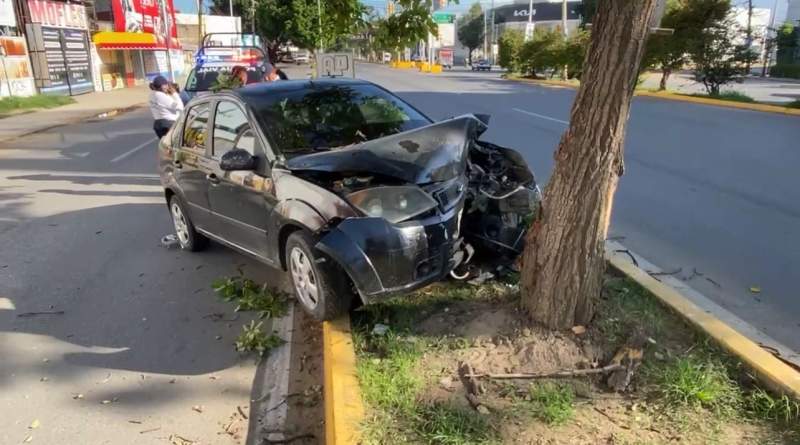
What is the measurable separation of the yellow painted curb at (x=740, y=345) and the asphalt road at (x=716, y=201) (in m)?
0.76

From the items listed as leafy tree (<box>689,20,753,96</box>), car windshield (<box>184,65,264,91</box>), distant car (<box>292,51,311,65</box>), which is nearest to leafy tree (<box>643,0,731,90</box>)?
leafy tree (<box>689,20,753,96</box>)

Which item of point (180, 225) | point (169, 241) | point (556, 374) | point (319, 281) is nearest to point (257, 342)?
point (319, 281)

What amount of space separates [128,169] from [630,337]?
979 cm

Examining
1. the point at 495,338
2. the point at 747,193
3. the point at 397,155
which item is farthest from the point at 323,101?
the point at 747,193

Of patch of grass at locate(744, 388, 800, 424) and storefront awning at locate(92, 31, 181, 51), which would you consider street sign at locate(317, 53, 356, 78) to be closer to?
patch of grass at locate(744, 388, 800, 424)

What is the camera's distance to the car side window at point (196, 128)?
547 centimetres

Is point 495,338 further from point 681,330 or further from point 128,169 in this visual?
point 128,169

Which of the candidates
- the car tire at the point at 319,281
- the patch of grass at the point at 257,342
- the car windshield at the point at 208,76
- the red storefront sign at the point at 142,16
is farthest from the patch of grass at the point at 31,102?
the car tire at the point at 319,281

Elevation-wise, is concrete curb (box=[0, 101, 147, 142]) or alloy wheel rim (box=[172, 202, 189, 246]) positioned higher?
alloy wheel rim (box=[172, 202, 189, 246])

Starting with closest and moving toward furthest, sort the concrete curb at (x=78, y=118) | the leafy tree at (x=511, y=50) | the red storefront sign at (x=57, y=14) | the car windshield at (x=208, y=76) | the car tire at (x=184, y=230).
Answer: the car tire at (x=184, y=230) → the car windshield at (x=208, y=76) → the concrete curb at (x=78, y=118) → the red storefront sign at (x=57, y=14) → the leafy tree at (x=511, y=50)

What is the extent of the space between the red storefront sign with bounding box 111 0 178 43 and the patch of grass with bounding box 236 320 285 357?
30.2 m

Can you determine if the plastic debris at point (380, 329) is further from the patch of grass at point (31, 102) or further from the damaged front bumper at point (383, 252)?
the patch of grass at point (31, 102)

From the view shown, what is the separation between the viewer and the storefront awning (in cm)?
3138

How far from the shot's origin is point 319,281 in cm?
396
